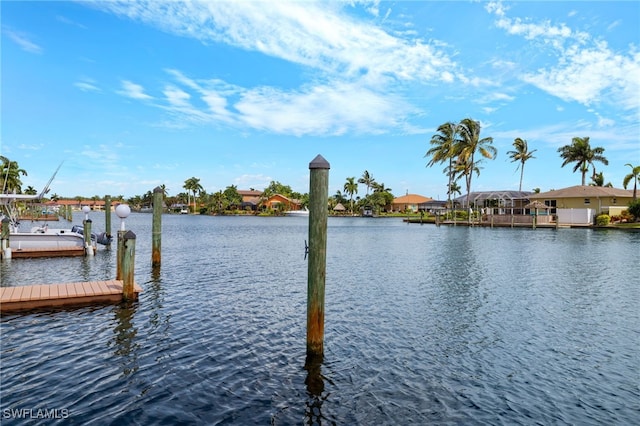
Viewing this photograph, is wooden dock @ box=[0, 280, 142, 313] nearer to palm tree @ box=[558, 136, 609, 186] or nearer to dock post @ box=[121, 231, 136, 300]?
dock post @ box=[121, 231, 136, 300]

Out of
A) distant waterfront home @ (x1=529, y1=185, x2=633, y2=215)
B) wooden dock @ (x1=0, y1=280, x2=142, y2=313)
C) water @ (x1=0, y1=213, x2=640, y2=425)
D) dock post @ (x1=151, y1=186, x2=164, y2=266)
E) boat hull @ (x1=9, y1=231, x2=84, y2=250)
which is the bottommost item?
water @ (x1=0, y1=213, x2=640, y2=425)

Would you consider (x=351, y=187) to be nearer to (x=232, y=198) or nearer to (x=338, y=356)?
(x=232, y=198)

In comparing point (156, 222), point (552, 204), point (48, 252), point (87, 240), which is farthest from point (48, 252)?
point (552, 204)

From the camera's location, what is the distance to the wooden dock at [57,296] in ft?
35.7

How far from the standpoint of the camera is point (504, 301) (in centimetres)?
1377

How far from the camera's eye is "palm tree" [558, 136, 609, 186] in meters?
70.0

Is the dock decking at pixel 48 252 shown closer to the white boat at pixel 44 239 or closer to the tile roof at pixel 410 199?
the white boat at pixel 44 239

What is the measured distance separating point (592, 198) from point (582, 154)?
14.5 m

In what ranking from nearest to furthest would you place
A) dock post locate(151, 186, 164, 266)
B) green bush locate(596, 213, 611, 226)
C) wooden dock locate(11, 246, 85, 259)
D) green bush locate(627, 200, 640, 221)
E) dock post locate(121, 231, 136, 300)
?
dock post locate(121, 231, 136, 300), dock post locate(151, 186, 164, 266), wooden dock locate(11, 246, 85, 259), green bush locate(627, 200, 640, 221), green bush locate(596, 213, 611, 226)

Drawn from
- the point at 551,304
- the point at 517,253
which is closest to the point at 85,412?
the point at 551,304

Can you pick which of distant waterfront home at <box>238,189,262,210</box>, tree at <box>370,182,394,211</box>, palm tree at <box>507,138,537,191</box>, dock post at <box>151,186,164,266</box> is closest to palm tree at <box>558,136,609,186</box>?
palm tree at <box>507,138,537,191</box>

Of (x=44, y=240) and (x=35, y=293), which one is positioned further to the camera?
(x=44, y=240)

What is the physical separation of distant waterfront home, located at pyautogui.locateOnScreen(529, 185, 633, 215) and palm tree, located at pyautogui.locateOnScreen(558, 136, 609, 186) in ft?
29.0

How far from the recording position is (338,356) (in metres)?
8.61
